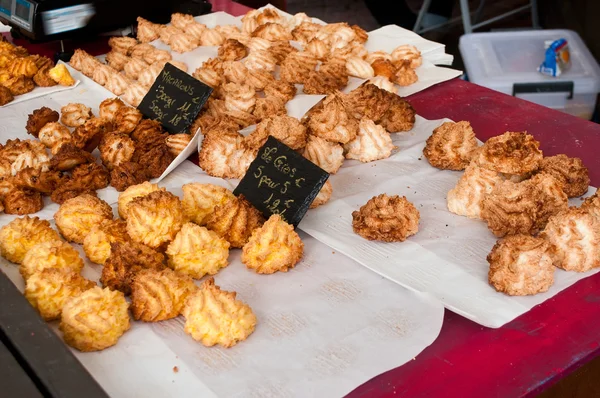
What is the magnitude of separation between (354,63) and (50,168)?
1694mm

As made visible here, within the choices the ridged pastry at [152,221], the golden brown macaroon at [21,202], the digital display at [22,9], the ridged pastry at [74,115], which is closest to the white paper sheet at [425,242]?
the ridged pastry at [152,221]

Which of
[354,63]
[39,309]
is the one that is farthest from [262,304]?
[354,63]

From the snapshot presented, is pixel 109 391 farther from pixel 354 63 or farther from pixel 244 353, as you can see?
pixel 354 63

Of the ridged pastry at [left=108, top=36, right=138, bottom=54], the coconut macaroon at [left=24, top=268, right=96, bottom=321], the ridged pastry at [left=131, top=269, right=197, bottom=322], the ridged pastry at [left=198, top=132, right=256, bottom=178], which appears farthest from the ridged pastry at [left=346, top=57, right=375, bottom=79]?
the coconut macaroon at [left=24, top=268, right=96, bottom=321]

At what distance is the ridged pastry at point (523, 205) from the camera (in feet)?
7.77

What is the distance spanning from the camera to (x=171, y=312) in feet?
6.71

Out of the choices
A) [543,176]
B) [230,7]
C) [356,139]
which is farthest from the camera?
[230,7]

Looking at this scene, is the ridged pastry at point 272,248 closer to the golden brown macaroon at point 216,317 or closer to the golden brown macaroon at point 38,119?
the golden brown macaroon at point 216,317

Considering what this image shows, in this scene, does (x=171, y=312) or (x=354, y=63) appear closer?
(x=171, y=312)

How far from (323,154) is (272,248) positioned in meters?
0.71

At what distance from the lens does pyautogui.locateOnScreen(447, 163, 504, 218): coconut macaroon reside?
8.23 feet

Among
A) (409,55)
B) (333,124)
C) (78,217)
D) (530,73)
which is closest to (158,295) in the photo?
(78,217)

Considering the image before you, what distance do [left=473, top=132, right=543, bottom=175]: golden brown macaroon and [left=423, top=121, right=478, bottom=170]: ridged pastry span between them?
26 centimetres

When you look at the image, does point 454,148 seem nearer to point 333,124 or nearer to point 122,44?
point 333,124
